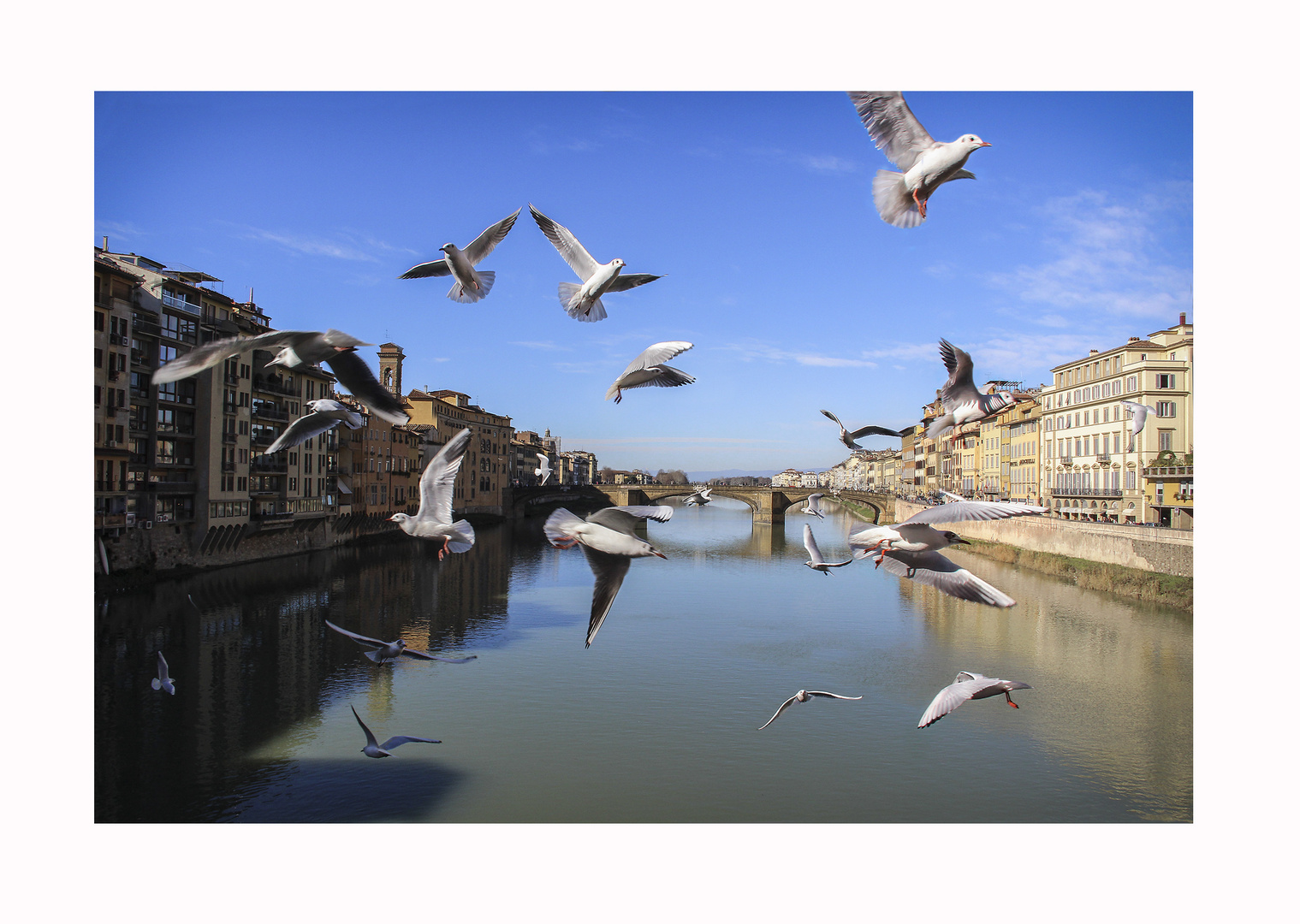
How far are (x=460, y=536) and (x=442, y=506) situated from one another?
0.56ft

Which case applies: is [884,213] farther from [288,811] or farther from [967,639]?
[967,639]

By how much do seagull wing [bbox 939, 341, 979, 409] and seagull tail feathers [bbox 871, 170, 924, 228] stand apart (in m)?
0.57

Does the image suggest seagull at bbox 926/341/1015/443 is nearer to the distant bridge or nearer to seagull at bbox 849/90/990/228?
seagull at bbox 849/90/990/228

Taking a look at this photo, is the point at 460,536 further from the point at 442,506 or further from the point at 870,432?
the point at 870,432

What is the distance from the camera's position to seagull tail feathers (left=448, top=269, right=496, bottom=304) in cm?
357

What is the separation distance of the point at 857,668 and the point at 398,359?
392 inches

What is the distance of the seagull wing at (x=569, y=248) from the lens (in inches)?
140

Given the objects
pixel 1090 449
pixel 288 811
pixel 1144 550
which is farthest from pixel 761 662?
pixel 1090 449

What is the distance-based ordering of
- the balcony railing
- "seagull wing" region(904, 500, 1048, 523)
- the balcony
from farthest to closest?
1. the balcony
2. the balcony railing
3. "seagull wing" region(904, 500, 1048, 523)

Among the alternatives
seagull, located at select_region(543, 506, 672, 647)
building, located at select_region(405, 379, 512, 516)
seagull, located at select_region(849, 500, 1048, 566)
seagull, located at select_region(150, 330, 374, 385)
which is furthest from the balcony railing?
seagull, located at select_region(150, 330, 374, 385)

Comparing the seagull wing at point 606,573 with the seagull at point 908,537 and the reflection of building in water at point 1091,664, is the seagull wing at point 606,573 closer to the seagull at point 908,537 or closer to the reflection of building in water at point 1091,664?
the seagull at point 908,537

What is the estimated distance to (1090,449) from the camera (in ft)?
56.9

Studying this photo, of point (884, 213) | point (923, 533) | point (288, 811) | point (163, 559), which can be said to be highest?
point (884, 213)

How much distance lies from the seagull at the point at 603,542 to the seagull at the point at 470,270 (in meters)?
1.15
